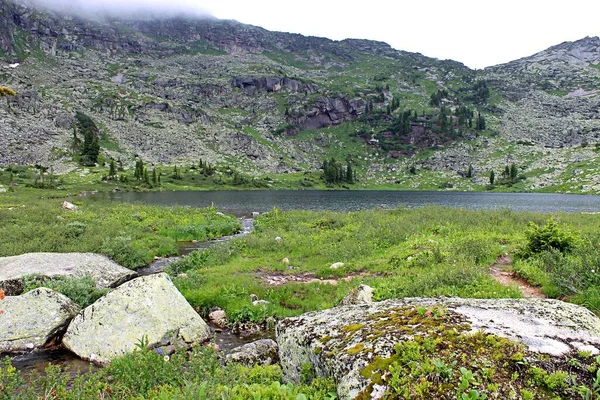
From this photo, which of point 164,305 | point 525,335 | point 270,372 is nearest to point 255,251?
point 164,305

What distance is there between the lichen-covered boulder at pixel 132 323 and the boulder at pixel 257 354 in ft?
7.61

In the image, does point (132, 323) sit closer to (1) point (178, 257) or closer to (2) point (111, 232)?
(1) point (178, 257)

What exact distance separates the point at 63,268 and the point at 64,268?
4 centimetres

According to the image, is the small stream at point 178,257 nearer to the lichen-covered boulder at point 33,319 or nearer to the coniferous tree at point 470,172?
the lichen-covered boulder at point 33,319

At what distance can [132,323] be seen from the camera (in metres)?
11.1

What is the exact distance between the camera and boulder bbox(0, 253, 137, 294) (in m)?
16.2

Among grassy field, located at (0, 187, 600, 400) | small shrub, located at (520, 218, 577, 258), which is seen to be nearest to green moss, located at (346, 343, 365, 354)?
grassy field, located at (0, 187, 600, 400)

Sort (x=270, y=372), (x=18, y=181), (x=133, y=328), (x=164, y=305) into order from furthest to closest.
A: (x=18, y=181)
(x=164, y=305)
(x=133, y=328)
(x=270, y=372)

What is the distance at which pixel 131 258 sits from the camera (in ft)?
74.9

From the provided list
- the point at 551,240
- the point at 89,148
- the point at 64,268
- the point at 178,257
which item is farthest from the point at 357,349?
the point at 89,148

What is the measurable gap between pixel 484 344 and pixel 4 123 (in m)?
205

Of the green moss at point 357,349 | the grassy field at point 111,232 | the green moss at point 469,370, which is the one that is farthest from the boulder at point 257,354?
the grassy field at point 111,232

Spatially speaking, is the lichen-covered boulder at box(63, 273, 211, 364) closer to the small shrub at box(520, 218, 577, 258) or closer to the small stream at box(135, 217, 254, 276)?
the small stream at box(135, 217, 254, 276)

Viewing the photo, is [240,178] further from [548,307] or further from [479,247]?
[548,307]
